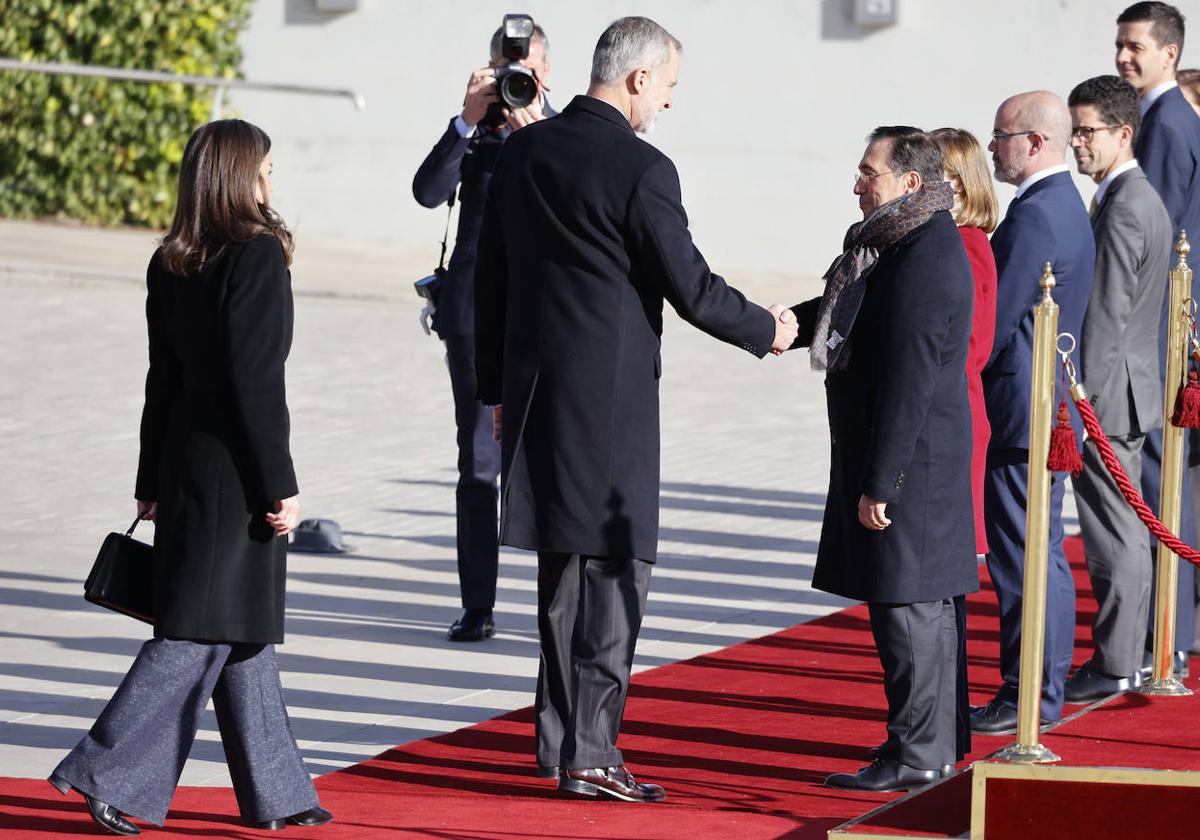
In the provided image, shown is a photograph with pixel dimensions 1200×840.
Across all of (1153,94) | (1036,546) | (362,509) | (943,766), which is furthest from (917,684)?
(362,509)

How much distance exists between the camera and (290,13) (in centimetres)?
1950

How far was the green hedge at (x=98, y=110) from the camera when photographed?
18.1 meters

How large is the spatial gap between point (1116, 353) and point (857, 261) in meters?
1.35

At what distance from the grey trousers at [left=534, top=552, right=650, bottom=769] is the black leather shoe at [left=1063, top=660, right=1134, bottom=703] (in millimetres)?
1693

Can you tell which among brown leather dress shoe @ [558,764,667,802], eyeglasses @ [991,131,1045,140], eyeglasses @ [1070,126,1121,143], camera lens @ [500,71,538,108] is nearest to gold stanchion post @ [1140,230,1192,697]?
eyeglasses @ [1070,126,1121,143]

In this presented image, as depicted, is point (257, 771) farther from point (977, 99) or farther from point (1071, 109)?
point (977, 99)

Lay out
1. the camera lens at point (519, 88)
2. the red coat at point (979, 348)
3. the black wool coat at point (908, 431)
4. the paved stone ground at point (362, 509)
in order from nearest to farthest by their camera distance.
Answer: the black wool coat at point (908, 431) < the red coat at point (979, 348) < the paved stone ground at point (362, 509) < the camera lens at point (519, 88)

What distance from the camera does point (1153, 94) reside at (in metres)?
7.31

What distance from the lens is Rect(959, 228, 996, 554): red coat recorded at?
5688 millimetres

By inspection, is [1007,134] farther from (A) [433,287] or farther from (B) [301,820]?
(B) [301,820]

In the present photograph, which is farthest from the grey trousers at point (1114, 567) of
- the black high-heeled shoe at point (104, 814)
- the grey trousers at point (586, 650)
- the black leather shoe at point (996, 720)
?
the black high-heeled shoe at point (104, 814)

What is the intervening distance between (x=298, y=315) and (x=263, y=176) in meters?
11.0

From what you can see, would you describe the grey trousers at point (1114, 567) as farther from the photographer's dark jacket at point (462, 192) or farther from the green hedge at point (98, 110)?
the green hedge at point (98, 110)

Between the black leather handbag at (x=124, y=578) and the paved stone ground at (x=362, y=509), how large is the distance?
2.42 feet
